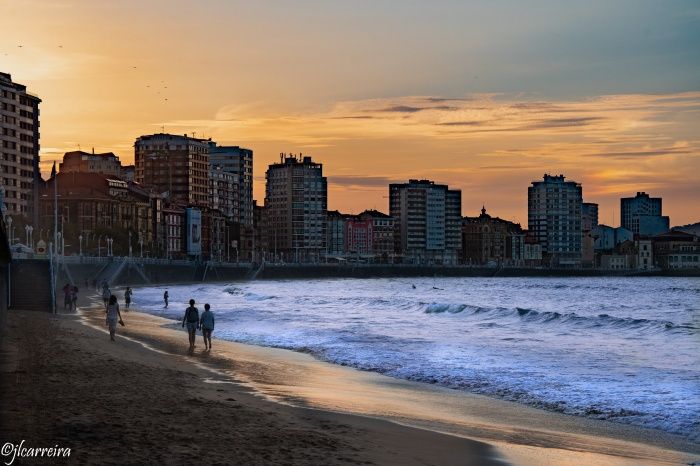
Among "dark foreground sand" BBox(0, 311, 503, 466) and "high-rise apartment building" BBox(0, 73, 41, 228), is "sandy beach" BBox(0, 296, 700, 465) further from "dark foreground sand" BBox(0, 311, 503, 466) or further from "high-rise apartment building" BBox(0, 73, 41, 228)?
"high-rise apartment building" BBox(0, 73, 41, 228)

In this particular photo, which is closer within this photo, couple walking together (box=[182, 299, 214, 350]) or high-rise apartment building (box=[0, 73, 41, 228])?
couple walking together (box=[182, 299, 214, 350])

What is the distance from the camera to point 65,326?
44.7 meters

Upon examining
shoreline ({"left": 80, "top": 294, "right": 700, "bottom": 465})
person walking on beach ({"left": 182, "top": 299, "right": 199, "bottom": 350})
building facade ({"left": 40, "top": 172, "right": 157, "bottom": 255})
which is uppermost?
building facade ({"left": 40, "top": 172, "right": 157, "bottom": 255})

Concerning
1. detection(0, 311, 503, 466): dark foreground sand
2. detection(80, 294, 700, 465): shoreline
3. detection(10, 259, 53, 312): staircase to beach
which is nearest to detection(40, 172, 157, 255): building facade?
detection(10, 259, 53, 312): staircase to beach

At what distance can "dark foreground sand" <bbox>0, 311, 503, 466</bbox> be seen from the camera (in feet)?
48.5

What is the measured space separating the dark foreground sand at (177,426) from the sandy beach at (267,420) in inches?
1.0

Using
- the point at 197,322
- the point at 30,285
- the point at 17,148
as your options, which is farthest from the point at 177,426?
the point at 17,148

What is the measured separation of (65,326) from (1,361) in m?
19.8

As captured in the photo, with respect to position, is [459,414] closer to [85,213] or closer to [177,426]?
[177,426]

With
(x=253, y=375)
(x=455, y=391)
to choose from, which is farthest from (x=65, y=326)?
(x=455, y=391)

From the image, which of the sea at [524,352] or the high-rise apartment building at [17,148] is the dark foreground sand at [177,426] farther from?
the high-rise apartment building at [17,148]

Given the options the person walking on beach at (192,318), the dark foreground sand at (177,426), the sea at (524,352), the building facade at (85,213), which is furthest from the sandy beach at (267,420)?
the building facade at (85,213)

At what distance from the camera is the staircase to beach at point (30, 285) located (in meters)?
56.7

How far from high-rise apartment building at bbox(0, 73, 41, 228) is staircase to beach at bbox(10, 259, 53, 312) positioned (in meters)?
101
